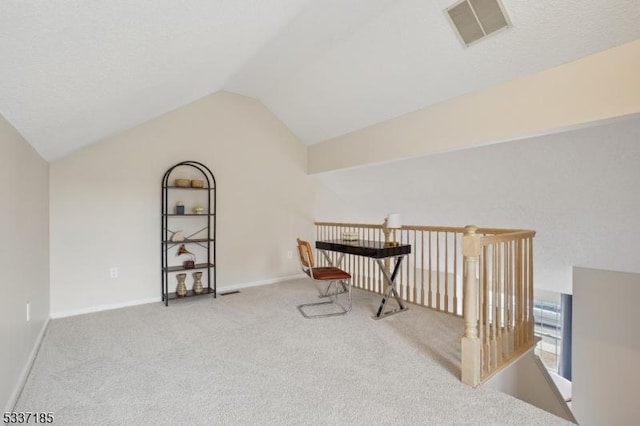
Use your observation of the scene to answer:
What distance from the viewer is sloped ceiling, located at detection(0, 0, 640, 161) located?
1225mm

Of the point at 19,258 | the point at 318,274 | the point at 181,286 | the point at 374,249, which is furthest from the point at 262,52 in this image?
the point at 181,286

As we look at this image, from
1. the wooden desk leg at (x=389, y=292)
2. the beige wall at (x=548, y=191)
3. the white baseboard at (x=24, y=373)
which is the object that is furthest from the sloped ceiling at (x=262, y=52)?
the wooden desk leg at (x=389, y=292)

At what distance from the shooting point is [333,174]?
5199 mm

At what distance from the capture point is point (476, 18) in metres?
2.38

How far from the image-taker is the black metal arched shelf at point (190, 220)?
3.91 metres

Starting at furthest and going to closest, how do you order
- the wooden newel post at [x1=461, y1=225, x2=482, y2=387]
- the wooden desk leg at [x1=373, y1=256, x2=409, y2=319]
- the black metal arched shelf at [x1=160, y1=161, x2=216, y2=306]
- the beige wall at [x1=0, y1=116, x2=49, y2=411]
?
the black metal arched shelf at [x1=160, y1=161, x2=216, y2=306]
the wooden desk leg at [x1=373, y1=256, x2=409, y2=319]
the wooden newel post at [x1=461, y1=225, x2=482, y2=387]
the beige wall at [x1=0, y1=116, x2=49, y2=411]

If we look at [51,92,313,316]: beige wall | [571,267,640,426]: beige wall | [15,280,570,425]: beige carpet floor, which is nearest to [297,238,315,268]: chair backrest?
[15,280,570,425]: beige carpet floor

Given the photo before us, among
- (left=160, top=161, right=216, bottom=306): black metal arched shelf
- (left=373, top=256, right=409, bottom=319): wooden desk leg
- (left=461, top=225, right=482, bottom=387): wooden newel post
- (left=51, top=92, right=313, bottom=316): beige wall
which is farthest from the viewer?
(left=160, top=161, right=216, bottom=306): black metal arched shelf

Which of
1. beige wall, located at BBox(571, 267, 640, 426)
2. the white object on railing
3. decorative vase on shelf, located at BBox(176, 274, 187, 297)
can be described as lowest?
beige wall, located at BBox(571, 267, 640, 426)

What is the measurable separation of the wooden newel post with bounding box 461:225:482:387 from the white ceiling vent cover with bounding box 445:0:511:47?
60.1 inches

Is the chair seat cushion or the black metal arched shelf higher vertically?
the black metal arched shelf

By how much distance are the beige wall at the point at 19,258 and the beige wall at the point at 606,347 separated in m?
5.28

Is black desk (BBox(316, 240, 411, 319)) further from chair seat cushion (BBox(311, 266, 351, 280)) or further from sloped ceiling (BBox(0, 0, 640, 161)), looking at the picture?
sloped ceiling (BBox(0, 0, 640, 161))

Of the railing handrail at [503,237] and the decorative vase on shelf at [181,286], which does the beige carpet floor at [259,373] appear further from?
the railing handrail at [503,237]
